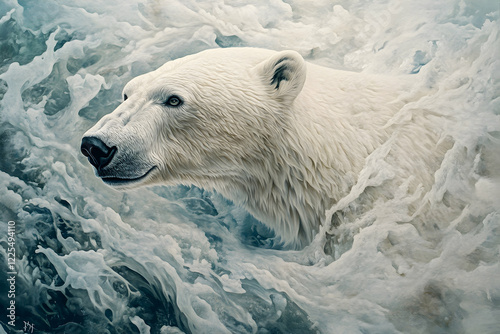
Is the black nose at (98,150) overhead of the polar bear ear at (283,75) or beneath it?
beneath

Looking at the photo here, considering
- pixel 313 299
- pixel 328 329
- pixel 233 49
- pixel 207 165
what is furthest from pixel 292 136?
pixel 328 329

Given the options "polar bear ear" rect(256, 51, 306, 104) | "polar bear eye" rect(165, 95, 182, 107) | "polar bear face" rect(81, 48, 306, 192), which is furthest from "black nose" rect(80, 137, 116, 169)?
"polar bear ear" rect(256, 51, 306, 104)

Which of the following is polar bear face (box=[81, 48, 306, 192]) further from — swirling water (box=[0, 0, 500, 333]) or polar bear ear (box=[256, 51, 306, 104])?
swirling water (box=[0, 0, 500, 333])

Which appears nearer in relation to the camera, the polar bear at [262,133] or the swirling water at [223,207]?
the polar bear at [262,133]

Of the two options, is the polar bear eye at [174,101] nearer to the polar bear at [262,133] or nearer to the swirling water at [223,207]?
the polar bear at [262,133]

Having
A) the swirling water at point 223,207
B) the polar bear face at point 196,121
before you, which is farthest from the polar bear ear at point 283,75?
the swirling water at point 223,207

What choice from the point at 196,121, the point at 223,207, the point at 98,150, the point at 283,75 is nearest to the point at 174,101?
the point at 196,121

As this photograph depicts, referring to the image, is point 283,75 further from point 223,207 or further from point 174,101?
point 223,207
